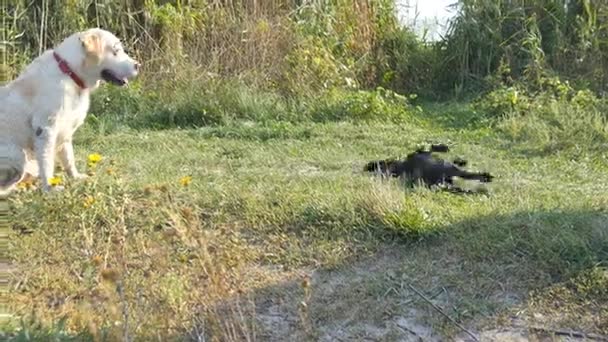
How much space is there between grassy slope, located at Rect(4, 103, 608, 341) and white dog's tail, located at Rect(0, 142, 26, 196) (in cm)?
59

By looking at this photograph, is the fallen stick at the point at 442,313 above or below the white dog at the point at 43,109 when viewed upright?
below

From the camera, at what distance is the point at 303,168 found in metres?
6.89

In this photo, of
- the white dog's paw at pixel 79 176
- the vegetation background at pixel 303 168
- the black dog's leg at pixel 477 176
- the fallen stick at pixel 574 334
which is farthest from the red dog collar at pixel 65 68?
the fallen stick at pixel 574 334

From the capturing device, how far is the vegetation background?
166 inches

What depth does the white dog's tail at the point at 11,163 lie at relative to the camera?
5.85 m

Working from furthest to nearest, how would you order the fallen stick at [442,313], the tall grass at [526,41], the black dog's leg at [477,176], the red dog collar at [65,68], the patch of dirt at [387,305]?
the tall grass at [526,41], the black dog's leg at [477,176], the red dog collar at [65,68], the patch of dirt at [387,305], the fallen stick at [442,313]

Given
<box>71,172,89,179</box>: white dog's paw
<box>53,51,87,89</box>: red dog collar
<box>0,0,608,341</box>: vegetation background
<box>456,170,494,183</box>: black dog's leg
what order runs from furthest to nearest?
1. <box>456,170,494,183</box>: black dog's leg
2. <box>53,51,87,89</box>: red dog collar
3. <box>71,172,89,179</box>: white dog's paw
4. <box>0,0,608,341</box>: vegetation background

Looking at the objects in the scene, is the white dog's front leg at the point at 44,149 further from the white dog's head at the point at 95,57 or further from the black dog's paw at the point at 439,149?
the black dog's paw at the point at 439,149

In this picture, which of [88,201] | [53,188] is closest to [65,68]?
[53,188]

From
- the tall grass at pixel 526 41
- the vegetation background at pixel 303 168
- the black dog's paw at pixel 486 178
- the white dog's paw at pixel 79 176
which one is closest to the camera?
the vegetation background at pixel 303 168

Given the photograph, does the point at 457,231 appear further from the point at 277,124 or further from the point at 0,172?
the point at 277,124

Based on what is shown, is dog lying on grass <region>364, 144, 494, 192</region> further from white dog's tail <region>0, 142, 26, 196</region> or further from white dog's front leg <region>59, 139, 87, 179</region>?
white dog's tail <region>0, 142, 26, 196</region>

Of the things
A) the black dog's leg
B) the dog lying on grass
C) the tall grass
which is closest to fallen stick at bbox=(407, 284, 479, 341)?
the dog lying on grass

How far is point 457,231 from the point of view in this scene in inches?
193
